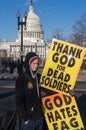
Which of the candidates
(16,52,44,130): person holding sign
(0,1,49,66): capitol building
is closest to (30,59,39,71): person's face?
(16,52,44,130): person holding sign

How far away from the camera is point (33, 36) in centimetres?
15975

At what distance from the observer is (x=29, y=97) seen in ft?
20.5

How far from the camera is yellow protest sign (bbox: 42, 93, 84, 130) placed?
21.9ft

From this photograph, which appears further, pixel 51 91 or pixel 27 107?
pixel 51 91

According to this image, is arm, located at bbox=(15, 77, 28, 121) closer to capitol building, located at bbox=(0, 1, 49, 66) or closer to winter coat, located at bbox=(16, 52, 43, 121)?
winter coat, located at bbox=(16, 52, 43, 121)

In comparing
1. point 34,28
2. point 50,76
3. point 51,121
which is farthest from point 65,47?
point 34,28

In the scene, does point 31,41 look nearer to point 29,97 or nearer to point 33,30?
point 33,30

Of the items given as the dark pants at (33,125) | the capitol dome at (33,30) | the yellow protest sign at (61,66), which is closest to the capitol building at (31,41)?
the capitol dome at (33,30)

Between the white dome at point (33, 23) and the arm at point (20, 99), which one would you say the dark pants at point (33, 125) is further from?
the white dome at point (33, 23)

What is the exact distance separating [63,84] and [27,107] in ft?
2.47

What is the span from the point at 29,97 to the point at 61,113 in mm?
729

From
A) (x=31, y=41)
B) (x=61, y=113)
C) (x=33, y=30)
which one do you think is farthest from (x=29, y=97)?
(x=33, y=30)

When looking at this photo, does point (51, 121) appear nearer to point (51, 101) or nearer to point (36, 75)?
point (51, 101)

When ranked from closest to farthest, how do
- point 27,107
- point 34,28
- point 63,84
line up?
point 27,107 < point 63,84 < point 34,28
